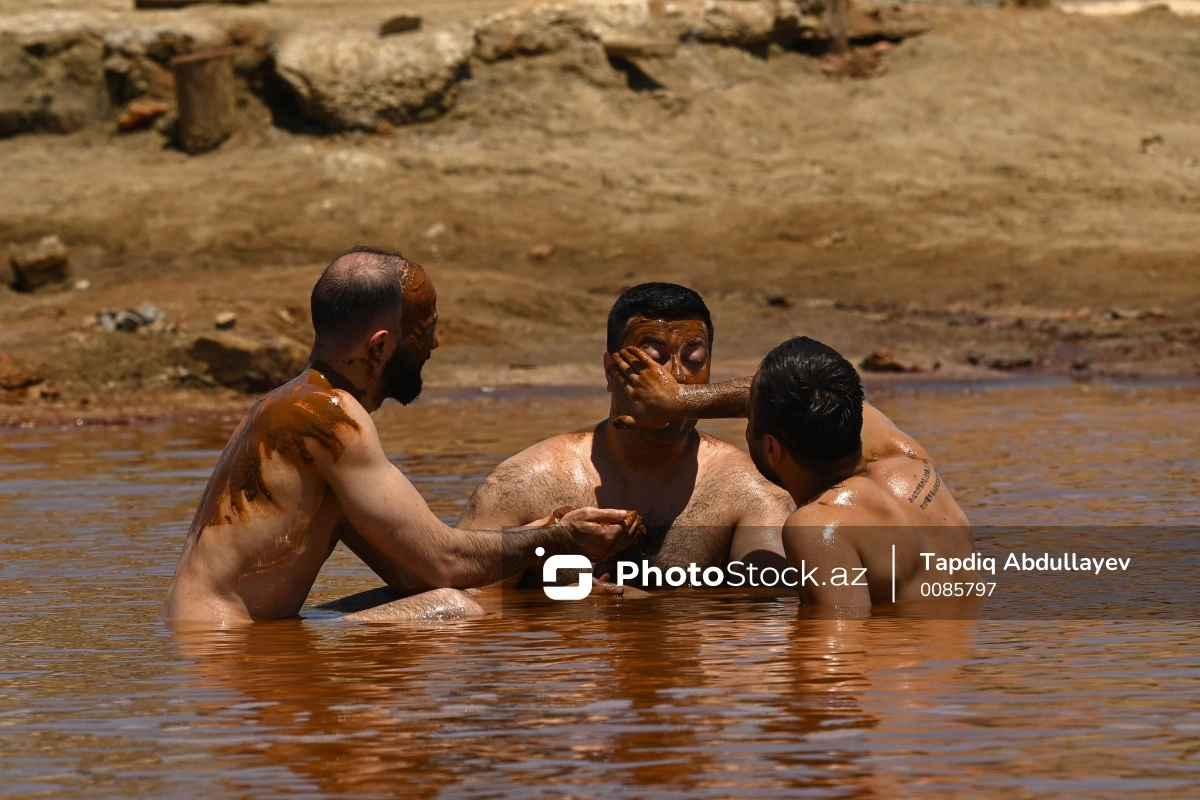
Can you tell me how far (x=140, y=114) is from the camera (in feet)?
75.5

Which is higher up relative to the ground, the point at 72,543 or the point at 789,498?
the point at 789,498

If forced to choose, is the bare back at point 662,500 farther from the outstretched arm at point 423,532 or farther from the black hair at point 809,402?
the black hair at point 809,402

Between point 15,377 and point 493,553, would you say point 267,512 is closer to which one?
point 493,553

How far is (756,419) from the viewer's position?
5.52 metres

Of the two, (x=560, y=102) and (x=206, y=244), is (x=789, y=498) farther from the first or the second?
(x=560, y=102)

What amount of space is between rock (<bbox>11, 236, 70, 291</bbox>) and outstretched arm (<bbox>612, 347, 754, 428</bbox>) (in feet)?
46.3

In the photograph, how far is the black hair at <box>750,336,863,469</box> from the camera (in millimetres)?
5387

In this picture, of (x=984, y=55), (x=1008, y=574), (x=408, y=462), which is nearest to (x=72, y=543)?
(x=408, y=462)

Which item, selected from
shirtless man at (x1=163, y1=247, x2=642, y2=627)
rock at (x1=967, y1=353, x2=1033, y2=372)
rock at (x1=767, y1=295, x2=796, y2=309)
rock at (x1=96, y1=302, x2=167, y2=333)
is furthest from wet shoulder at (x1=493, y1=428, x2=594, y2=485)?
rock at (x1=767, y1=295, x2=796, y2=309)

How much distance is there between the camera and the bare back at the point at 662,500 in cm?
666

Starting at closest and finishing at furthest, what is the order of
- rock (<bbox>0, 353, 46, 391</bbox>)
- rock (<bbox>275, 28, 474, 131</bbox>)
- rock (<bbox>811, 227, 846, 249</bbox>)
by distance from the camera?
rock (<bbox>0, 353, 46, 391</bbox>) → rock (<bbox>811, 227, 846, 249</bbox>) → rock (<bbox>275, 28, 474, 131</bbox>)

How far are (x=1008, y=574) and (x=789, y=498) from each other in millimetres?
944

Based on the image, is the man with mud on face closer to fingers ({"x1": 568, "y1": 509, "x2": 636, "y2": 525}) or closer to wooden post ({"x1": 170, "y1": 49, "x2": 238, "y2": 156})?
fingers ({"x1": 568, "y1": 509, "x2": 636, "y2": 525})

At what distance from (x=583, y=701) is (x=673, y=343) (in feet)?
6.66
